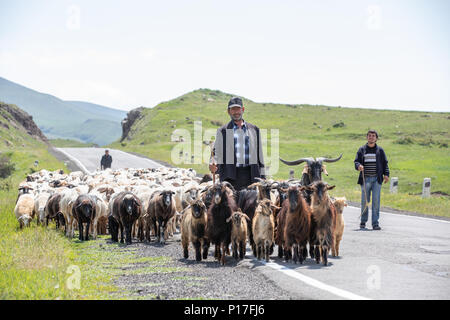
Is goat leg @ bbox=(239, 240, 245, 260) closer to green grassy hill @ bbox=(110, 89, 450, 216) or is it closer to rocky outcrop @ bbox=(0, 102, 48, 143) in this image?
green grassy hill @ bbox=(110, 89, 450, 216)

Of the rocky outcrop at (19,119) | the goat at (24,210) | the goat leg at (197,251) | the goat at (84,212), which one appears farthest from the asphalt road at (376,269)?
the rocky outcrop at (19,119)

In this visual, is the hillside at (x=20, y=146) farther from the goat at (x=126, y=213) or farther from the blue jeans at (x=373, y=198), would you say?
the blue jeans at (x=373, y=198)

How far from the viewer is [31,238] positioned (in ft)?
37.6

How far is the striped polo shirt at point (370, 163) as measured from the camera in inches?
575

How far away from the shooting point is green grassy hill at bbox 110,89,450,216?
30.8 meters

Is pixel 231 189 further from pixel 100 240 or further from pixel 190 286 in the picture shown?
pixel 100 240

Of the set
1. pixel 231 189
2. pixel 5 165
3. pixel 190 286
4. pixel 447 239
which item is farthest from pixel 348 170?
pixel 190 286

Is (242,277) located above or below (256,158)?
below

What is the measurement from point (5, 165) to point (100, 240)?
29102 millimetres

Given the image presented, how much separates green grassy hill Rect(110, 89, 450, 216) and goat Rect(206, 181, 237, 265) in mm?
9125

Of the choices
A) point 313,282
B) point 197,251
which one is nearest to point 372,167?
point 197,251

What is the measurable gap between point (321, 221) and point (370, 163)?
5.81 meters

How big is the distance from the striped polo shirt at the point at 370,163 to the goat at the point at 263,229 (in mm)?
5664

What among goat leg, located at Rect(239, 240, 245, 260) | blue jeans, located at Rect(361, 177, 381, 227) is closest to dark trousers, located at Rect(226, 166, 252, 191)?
goat leg, located at Rect(239, 240, 245, 260)
